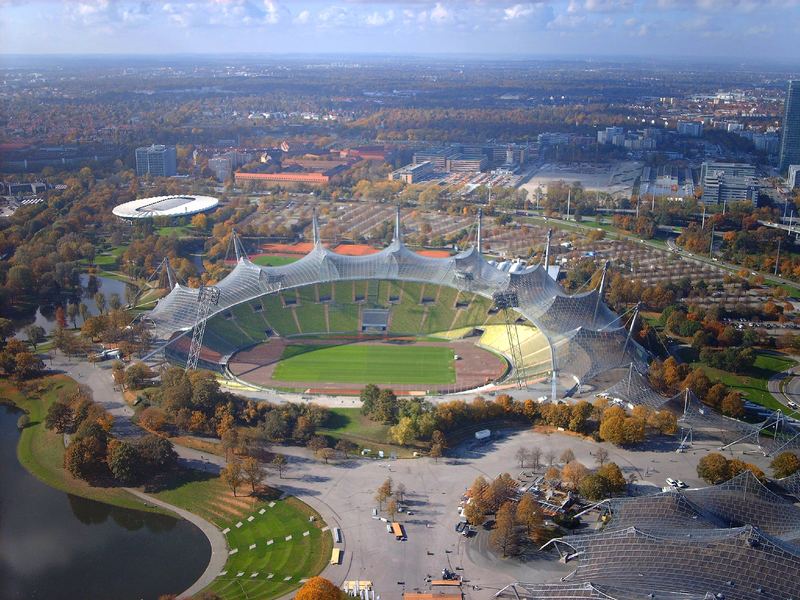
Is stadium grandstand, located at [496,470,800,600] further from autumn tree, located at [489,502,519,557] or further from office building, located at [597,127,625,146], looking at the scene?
office building, located at [597,127,625,146]

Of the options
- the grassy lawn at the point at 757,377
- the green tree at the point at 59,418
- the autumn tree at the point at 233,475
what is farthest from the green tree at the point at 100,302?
the grassy lawn at the point at 757,377

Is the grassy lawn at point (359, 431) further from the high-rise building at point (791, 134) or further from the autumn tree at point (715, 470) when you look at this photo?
the high-rise building at point (791, 134)

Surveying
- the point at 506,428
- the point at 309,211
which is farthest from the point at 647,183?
the point at 506,428

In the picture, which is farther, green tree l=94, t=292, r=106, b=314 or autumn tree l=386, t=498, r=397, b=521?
green tree l=94, t=292, r=106, b=314

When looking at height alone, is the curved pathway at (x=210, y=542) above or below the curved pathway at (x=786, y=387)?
below

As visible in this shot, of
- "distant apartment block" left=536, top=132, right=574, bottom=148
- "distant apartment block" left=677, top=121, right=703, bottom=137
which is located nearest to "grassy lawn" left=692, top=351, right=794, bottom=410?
"distant apartment block" left=536, top=132, right=574, bottom=148

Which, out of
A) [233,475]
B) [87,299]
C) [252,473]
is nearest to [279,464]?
[252,473]
